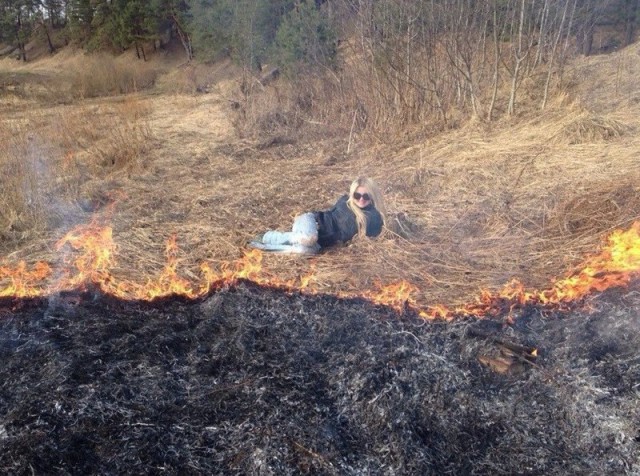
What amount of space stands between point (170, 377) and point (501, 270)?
2713 millimetres

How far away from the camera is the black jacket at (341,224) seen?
513 centimetres

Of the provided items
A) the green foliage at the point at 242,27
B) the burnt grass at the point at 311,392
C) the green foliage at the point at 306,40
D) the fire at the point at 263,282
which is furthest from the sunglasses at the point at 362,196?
the green foliage at the point at 242,27

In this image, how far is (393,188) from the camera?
6855 mm

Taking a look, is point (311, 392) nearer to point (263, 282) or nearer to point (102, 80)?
point (263, 282)

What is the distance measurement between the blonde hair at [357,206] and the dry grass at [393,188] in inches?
6.5

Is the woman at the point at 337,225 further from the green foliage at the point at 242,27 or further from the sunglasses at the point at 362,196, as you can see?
the green foliage at the point at 242,27

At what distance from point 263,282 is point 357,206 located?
1182 mm

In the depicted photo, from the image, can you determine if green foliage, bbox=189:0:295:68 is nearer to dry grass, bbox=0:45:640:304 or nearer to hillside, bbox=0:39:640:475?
dry grass, bbox=0:45:640:304

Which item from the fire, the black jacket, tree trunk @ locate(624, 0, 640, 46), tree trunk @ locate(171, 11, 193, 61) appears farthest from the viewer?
tree trunk @ locate(171, 11, 193, 61)

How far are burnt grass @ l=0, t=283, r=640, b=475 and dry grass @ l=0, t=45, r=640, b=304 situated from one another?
667 mm

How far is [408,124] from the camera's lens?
368 inches

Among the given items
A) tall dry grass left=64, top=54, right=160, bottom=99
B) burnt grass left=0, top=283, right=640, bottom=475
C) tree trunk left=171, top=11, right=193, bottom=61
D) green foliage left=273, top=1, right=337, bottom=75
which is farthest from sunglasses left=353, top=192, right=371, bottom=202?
tree trunk left=171, top=11, right=193, bottom=61

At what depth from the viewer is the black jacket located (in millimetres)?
5129

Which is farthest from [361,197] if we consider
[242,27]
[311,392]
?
[242,27]
